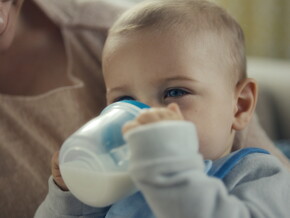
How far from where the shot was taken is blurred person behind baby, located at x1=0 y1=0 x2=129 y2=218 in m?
1.18

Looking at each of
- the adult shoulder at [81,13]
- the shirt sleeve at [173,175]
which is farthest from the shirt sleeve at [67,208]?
the adult shoulder at [81,13]

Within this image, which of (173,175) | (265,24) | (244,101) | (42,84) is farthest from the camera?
(265,24)

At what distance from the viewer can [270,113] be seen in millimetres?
2105

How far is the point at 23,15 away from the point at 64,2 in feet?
0.41

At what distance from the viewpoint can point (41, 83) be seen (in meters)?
1.36

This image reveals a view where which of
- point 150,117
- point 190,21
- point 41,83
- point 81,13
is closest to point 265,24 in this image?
point 81,13

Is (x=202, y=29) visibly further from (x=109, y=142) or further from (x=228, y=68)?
(x=109, y=142)

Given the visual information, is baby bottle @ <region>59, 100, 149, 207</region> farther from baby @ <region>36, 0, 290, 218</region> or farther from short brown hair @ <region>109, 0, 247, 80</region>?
short brown hair @ <region>109, 0, 247, 80</region>

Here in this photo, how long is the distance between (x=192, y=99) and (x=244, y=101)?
0.18m

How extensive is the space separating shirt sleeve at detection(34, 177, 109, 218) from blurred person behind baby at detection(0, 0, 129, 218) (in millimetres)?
154

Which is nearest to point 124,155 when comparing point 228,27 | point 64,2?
point 228,27

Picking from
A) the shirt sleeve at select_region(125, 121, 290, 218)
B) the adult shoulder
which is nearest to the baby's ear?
the shirt sleeve at select_region(125, 121, 290, 218)

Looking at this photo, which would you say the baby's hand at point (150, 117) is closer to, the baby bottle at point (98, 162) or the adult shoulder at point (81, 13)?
the baby bottle at point (98, 162)

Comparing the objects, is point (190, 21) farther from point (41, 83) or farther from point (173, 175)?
point (41, 83)
